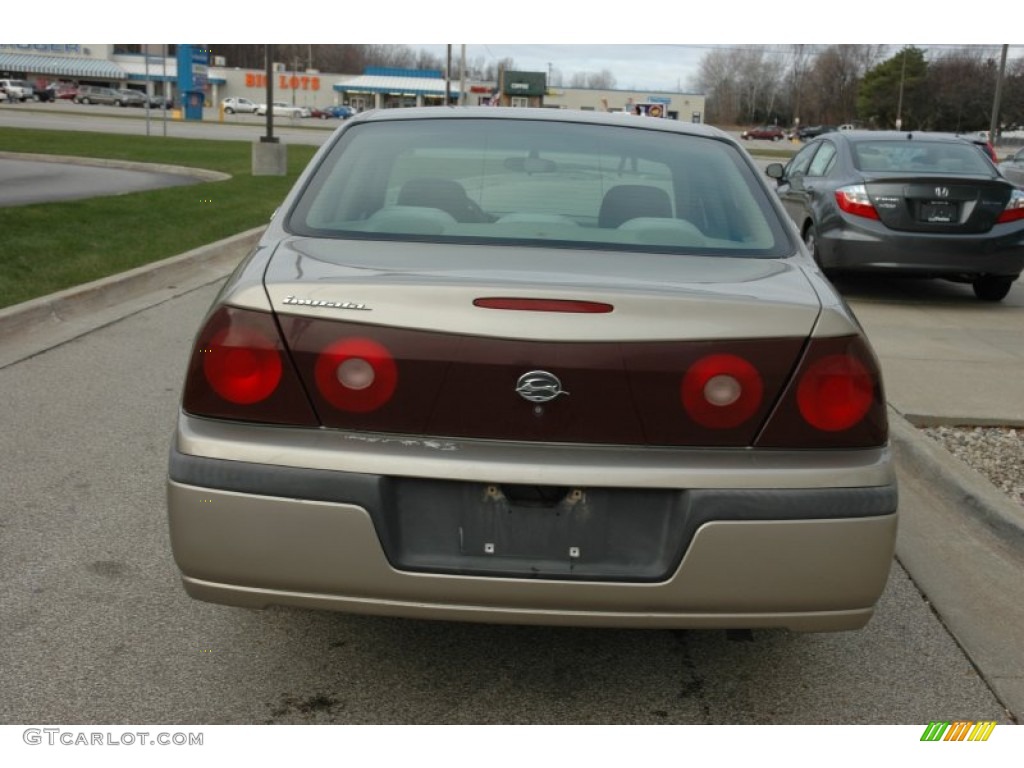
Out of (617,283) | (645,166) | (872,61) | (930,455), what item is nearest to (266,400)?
(617,283)

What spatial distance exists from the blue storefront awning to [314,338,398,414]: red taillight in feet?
366

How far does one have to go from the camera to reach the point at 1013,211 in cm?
1058

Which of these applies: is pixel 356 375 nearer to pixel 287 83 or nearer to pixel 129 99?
pixel 129 99

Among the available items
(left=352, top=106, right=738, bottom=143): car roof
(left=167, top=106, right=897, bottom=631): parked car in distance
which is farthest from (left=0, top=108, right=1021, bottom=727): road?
(left=352, top=106, right=738, bottom=143): car roof

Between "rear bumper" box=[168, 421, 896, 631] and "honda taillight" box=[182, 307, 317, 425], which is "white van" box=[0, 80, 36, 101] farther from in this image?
"rear bumper" box=[168, 421, 896, 631]

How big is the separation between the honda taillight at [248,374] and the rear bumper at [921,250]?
334 inches

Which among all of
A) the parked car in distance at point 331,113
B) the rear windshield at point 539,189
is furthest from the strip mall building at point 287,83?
the rear windshield at point 539,189

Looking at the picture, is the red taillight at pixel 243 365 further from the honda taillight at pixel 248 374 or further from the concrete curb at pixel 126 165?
the concrete curb at pixel 126 165

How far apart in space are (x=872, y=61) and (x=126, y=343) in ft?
435

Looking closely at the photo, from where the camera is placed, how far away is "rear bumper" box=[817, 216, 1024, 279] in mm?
10375

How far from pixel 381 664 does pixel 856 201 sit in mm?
8338
